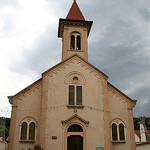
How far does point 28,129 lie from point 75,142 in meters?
4.91

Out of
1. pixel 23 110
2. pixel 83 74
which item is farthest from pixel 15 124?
pixel 83 74

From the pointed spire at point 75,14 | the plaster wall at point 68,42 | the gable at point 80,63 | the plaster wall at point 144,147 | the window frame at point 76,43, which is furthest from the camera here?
the pointed spire at point 75,14

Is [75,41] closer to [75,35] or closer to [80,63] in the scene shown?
[75,35]

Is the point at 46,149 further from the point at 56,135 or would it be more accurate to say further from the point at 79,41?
the point at 79,41

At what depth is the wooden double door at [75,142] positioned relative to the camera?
62.6 feet

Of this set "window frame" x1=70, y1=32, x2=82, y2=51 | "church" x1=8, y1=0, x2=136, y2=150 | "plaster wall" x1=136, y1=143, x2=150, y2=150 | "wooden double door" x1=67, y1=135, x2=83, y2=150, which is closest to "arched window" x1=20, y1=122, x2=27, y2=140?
"church" x1=8, y1=0, x2=136, y2=150

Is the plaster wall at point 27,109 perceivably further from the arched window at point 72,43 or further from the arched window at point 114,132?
the arched window at point 114,132

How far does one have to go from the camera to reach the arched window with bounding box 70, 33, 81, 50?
83.2 ft

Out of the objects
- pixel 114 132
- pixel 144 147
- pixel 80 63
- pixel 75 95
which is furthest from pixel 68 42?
pixel 144 147

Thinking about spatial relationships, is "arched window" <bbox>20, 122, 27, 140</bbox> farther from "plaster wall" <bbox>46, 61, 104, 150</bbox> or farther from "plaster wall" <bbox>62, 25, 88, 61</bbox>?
"plaster wall" <bbox>62, 25, 88, 61</bbox>

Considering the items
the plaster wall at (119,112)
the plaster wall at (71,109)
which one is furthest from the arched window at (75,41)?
the plaster wall at (119,112)

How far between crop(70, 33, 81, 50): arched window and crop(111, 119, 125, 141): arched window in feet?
34.4

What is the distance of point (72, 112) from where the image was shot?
19922 millimetres

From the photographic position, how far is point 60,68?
2159 cm
